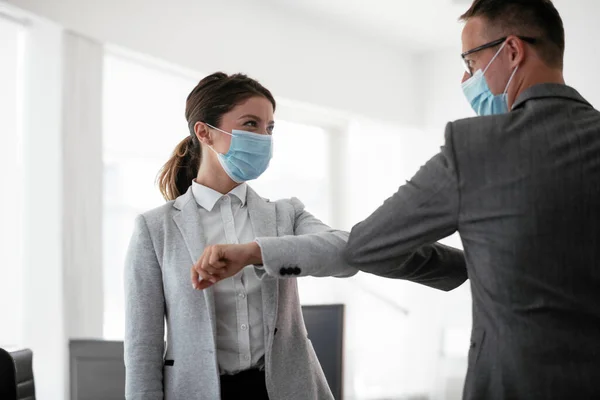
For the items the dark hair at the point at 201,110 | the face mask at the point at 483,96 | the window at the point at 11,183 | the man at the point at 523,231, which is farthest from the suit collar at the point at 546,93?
the window at the point at 11,183

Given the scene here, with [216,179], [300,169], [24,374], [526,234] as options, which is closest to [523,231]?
[526,234]

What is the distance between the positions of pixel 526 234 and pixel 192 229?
854mm

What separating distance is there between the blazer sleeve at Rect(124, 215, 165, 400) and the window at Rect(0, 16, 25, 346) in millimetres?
2421

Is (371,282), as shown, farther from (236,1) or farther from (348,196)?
(236,1)

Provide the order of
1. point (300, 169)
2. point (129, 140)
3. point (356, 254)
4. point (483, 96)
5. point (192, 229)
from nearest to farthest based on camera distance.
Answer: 1. point (356, 254)
2. point (483, 96)
3. point (192, 229)
4. point (129, 140)
5. point (300, 169)

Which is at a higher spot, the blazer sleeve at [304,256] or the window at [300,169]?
the window at [300,169]

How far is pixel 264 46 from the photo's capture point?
535 cm

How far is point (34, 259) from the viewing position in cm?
387

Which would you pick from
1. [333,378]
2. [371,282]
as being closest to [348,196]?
[371,282]

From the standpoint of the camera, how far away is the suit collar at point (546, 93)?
4.27 ft

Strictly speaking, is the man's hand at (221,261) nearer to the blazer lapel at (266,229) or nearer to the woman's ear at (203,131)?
the blazer lapel at (266,229)

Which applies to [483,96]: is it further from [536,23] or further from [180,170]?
[180,170]

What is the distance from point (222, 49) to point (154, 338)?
356 cm

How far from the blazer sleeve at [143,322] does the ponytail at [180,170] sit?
326mm
